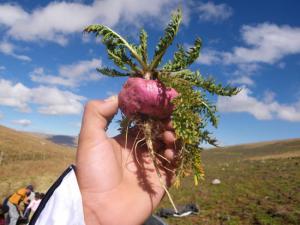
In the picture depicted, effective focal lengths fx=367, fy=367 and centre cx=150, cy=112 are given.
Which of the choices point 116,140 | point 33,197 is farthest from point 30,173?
point 116,140

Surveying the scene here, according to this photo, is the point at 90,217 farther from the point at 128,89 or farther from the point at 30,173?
the point at 30,173

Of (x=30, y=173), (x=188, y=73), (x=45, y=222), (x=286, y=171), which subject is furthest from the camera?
(x=30, y=173)

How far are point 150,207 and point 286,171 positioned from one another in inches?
1257

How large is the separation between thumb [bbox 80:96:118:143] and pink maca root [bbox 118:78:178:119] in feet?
0.65

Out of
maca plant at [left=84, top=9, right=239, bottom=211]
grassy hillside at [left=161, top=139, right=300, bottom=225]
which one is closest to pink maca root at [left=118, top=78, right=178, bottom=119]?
maca plant at [left=84, top=9, right=239, bottom=211]

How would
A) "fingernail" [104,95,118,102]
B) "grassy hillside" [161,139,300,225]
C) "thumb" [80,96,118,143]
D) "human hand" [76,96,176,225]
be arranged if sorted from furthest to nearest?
"grassy hillside" [161,139,300,225], "fingernail" [104,95,118,102], "thumb" [80,96,118,143], "human hand" [76,96,176,225]

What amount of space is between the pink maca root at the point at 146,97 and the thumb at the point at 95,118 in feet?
0.65

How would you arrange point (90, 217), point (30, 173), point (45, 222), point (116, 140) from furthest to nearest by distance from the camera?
point (30, 173)
point (116, 140)
point (90, 217)
point (45, 222)

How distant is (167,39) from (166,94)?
59cm

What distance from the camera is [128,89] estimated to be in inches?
149

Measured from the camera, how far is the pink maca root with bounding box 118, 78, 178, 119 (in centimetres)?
373

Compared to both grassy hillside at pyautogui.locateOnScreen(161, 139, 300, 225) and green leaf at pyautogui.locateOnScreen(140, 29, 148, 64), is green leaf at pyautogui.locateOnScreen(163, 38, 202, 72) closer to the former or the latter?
green leaf at pyautogui.locateOnScreen(140, 29, 148, 64)

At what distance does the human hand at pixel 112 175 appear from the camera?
11.4 ft

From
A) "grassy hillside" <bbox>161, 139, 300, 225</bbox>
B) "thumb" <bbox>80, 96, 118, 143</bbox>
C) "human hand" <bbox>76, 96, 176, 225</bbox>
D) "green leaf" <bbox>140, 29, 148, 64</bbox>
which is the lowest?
"grassy hillside" <bbox>161, 139, 300, 225</bbox>
